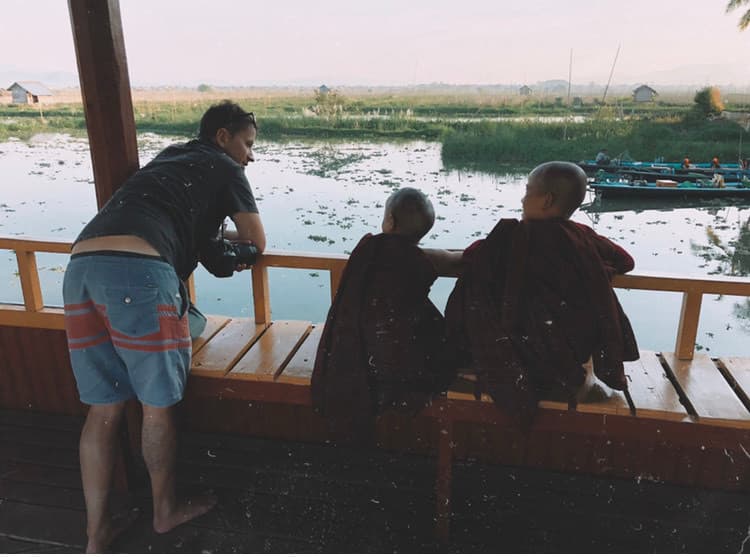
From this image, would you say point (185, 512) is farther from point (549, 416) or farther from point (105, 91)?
point (105, 91)

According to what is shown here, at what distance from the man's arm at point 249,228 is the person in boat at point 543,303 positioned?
62cm

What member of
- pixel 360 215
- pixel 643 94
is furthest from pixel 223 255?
pixel 643 94

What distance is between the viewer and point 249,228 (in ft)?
4.62

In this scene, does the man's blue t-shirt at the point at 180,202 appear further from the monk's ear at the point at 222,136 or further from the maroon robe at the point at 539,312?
the maroon robe at the point at 539,312

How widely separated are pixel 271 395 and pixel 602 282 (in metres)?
0.97

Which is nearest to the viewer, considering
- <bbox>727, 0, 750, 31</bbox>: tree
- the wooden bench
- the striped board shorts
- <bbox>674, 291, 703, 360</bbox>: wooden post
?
the striped board shorts

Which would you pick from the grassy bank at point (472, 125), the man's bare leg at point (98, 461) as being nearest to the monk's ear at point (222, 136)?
the grassy bank at point (472, 125)

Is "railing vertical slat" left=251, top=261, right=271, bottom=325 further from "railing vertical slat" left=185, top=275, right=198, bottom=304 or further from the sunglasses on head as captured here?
the sunglasses on head

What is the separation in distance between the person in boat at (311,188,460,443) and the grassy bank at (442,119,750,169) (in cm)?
76

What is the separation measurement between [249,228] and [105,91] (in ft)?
1.72

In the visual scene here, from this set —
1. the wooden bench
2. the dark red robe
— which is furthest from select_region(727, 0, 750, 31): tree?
the dark red robe

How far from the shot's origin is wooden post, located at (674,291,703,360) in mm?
1473

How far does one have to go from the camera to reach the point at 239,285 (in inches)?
94.1

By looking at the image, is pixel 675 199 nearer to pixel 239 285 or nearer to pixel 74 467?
pixel 239 285
